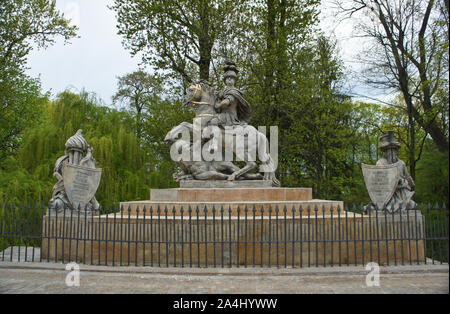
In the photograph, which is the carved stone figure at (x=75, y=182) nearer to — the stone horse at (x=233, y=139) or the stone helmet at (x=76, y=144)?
the stone helmet at (x=76, y=144)

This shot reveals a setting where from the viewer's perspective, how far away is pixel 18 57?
18.8 meters

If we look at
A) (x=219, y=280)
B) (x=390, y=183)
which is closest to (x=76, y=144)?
(x=219, y=280)

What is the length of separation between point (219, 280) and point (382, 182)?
492 centimetres

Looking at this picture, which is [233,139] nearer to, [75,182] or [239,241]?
[239,241]

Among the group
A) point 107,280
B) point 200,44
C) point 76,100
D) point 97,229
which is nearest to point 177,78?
point 200,44

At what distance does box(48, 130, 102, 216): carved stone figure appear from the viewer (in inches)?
363

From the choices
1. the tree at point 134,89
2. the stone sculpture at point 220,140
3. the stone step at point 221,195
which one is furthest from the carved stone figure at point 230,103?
the tree at point 134,89

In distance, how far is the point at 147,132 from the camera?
69.8ft

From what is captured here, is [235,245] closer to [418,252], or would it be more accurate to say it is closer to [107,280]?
[107,280]

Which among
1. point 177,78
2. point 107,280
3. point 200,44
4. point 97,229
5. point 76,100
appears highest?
point 200,44

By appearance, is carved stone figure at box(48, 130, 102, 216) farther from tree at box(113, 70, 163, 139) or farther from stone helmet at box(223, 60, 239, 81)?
tree at box(113, 70, 163, 139)

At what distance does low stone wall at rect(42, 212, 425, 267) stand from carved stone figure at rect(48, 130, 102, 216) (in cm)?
74

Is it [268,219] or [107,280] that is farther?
[268,219]

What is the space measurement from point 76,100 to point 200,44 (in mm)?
7008
